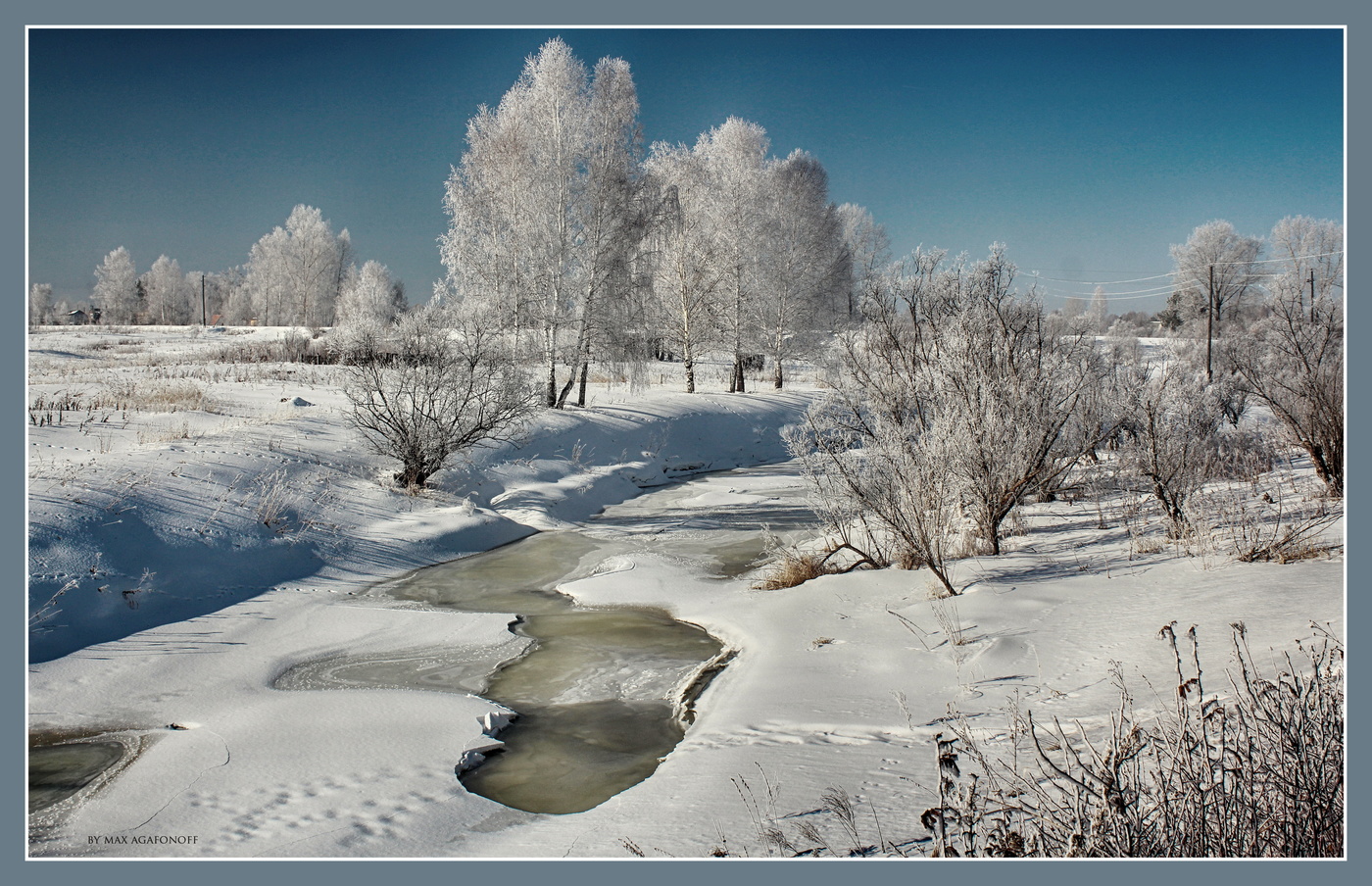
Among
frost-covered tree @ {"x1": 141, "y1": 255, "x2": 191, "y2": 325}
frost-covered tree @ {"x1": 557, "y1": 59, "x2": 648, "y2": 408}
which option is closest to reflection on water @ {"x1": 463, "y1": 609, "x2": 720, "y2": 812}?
frost-covered tree @ {"x1": 557, "y1": 59, "x2": 648, "y2": 408}

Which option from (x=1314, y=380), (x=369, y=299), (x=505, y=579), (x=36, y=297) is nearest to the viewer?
(x=36, y=297)

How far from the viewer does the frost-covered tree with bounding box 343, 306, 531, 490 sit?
39.4 ft

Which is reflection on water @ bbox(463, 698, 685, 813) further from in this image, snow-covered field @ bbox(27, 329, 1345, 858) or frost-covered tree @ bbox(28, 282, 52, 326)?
frost-covered tree @ bbox(28, 282, 52, 326)

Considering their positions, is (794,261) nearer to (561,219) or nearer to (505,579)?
(561,219)

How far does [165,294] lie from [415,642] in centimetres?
6971

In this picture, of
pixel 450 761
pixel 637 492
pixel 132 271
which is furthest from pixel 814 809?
pixel 132 271

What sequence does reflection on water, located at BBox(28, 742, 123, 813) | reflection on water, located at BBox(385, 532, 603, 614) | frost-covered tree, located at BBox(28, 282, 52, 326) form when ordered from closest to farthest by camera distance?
reflection on water, located at BBox(28, 742, 123, 813) → frost-covered tree, located at BBox(28, 282, 52, 326) → reflection on water, located at BBox(385, 532, 603, 614)

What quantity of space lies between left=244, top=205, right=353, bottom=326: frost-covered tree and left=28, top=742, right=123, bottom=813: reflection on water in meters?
56.7

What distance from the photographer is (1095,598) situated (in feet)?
20.2

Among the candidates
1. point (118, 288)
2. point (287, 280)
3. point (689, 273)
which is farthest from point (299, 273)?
point (689, 273)

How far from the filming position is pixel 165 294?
2477 inches

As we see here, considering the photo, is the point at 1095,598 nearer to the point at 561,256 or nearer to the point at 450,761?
the point at 450,761

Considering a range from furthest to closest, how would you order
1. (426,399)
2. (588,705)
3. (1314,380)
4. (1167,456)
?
(426,399)
(1314,380)
(1167,456)
(588,705)

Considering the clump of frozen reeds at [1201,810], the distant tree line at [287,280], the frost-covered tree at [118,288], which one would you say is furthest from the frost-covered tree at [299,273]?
the clump of frozen reeds at [1201,810]
